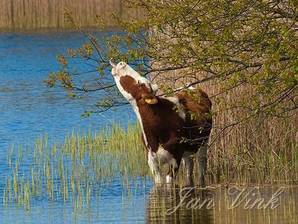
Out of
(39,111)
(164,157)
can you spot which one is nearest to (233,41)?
(164,157)

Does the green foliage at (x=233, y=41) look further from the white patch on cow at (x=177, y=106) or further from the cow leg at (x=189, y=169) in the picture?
the cow leg at (x=189, y=169)

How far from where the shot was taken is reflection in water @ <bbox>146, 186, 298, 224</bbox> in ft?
37.6

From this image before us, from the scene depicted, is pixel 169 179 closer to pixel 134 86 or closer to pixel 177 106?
pixel 177 106

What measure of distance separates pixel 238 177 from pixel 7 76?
18.1 m

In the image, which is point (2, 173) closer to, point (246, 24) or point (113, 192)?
point (113, 192)

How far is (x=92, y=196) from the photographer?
43.8 feet

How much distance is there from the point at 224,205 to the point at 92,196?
1797mm

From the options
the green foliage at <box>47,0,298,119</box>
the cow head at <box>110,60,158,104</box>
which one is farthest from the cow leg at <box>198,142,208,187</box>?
the green foliage at <box>47,0,298,119</box>

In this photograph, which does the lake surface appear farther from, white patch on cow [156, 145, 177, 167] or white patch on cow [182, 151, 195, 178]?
white patch on cow [182, 151, 195, 178]

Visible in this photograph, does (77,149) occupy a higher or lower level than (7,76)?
lower

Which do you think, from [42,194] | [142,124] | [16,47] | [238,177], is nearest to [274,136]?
[238,177]

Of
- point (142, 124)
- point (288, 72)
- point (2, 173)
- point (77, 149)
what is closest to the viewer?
point (288, 72)

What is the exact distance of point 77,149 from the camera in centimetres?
1728

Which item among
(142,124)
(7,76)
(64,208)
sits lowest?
(64,208)
